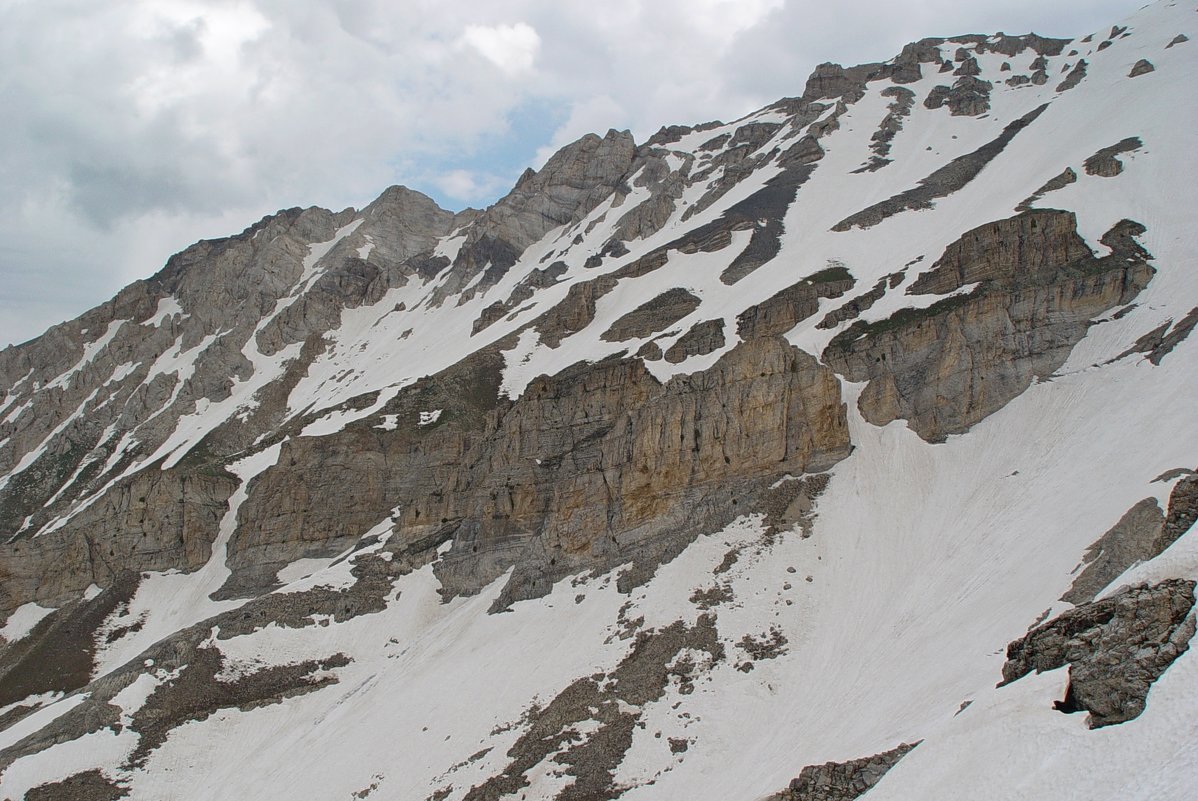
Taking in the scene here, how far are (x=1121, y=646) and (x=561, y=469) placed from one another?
42.9 m

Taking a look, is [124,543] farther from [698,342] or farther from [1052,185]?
[1052,185]

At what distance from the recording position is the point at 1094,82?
93812 millimetres

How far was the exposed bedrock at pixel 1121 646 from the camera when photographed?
10.3 meters

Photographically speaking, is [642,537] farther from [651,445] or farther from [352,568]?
[352,568]

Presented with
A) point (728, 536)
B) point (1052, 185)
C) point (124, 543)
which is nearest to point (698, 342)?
point (728, 536)

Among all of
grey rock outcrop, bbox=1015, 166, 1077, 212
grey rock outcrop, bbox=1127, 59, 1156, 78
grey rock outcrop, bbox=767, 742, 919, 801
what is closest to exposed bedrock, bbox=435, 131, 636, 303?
grey rock outcrop, bbox=1127, 59, 1156, 78

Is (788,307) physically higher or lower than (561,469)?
higher

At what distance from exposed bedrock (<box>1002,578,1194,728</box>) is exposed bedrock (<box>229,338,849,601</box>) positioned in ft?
100

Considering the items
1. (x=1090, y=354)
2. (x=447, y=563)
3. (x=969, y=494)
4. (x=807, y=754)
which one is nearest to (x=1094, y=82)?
(x=1090, y=354)

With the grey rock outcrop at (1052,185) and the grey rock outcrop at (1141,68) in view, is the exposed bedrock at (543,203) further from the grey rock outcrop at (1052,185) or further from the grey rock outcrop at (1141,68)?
the grey rock outcrop at (1052,185)

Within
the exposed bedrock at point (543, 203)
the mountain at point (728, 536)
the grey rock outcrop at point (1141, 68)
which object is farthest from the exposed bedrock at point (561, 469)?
the grey rock outcrop at point (1141, 68)

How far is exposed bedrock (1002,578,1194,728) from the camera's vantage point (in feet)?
33.7

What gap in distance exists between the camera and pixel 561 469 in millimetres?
52781

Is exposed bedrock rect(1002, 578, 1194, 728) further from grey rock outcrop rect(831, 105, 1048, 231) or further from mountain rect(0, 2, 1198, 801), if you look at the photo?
grey rock outcrop rect(831, 105, 1048, 231)
